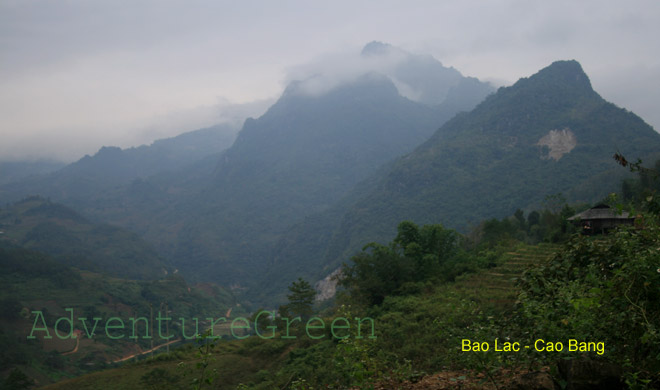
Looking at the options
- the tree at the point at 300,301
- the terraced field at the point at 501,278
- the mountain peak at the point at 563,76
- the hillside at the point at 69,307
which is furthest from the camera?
the mountain peak at the point at 563,76

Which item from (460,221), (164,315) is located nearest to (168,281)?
(164,315)

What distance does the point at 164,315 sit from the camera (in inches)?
2242

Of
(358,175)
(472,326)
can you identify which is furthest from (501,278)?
(358,175)

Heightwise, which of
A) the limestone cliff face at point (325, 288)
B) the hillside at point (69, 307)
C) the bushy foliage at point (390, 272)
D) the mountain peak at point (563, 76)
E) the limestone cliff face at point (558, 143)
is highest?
the mountain peak at point (563, 76)

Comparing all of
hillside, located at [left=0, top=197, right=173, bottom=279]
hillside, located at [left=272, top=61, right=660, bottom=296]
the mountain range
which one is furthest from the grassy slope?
hillside, located at [left=0, top=197, right=173, bottom=279]

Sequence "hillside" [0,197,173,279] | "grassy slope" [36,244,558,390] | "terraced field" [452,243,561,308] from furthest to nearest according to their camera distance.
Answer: "hillside" [0,197,173,279] → "terraced field" [452,243,561,308] → "grassy slope" [36,244,558,390]

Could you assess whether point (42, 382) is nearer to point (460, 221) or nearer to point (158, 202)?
point (460, 221)

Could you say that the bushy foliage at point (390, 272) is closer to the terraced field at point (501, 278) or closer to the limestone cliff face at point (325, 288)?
the terraced field at point (501, 278)

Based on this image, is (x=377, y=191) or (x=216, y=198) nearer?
(x=377, y=191)

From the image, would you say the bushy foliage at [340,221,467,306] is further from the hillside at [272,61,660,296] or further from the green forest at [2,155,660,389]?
the hillside at [272,61,660,296]

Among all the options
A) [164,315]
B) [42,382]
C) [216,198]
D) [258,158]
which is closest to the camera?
[42,382]

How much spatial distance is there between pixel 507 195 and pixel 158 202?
135634mm

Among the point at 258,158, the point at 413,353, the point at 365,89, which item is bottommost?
the point at 413,353

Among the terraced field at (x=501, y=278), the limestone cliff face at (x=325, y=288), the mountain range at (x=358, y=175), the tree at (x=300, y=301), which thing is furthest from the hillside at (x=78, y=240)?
the terraced field at (x=501, y=278)
